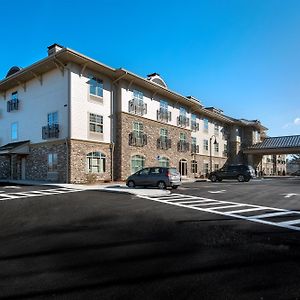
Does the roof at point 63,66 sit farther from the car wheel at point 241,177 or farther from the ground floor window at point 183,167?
the car wheel at point 241,177

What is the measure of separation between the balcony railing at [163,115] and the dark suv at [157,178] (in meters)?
12.5

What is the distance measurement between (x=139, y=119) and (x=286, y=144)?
32163 mm

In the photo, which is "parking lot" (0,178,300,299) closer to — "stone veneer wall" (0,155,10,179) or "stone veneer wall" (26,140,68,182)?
"stone veneer wall" (26,140,68,182)

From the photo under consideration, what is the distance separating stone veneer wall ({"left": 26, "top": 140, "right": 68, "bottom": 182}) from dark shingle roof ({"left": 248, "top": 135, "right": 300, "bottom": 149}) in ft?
124

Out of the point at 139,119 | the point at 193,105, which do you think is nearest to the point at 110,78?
the point at 139,119

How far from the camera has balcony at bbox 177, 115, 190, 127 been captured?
3512 cm

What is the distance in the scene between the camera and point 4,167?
2928cm

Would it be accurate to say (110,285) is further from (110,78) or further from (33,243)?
(110,78)

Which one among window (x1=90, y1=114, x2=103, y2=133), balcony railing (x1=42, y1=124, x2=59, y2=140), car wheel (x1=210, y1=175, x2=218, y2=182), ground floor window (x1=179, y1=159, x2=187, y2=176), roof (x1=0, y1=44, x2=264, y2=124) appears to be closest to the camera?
roof (x1=0, y1=44, x2=264, y2=124)

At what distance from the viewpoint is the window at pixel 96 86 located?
24.3 meters

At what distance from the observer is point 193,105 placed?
37.1m

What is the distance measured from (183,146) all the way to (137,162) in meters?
9.39

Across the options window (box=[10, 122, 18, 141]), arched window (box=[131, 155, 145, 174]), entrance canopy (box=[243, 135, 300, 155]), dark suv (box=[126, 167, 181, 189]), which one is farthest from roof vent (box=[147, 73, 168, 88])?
entrance canopy (box=[243, 135, 300, 155])

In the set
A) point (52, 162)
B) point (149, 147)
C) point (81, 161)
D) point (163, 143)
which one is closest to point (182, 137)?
point (163, 143)
